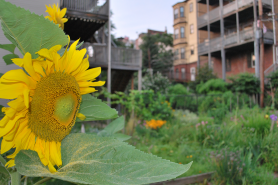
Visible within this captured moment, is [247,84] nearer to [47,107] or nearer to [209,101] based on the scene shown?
[209,101]

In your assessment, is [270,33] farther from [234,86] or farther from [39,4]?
[39,4]

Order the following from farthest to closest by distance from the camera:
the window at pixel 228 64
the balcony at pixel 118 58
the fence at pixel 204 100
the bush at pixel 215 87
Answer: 1. the window at pixel 228 64
2. the bush at pixel 215 87
3. the fence at pixel 204 100
4. the balcony at pixel 118 58

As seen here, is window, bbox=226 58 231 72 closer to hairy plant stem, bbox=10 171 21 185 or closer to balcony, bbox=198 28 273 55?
balcony, bbox=198 28 273 55

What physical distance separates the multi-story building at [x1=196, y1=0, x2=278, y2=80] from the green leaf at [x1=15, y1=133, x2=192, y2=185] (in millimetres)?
14744

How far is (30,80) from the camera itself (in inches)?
12.4

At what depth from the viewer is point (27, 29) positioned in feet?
0.97

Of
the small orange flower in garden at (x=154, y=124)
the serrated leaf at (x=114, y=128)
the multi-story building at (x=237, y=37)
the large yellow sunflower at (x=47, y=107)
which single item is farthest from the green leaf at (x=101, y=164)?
the multi-story building at (x=237, y=37)

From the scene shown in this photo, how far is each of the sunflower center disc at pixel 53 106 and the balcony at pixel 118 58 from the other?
8940 millimetres

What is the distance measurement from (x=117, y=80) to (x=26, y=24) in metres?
10.9

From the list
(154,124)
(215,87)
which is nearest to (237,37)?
(215,87)

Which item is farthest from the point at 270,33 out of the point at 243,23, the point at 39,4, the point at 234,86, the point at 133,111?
the point at 39,4

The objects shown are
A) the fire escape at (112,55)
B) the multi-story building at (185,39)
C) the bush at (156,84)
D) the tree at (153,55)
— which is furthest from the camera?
the multi-story building at (185,39)

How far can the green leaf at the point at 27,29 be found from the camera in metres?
0.28

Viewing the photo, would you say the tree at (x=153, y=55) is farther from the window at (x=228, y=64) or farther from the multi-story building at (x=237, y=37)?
the window at (x=228, y=64)
